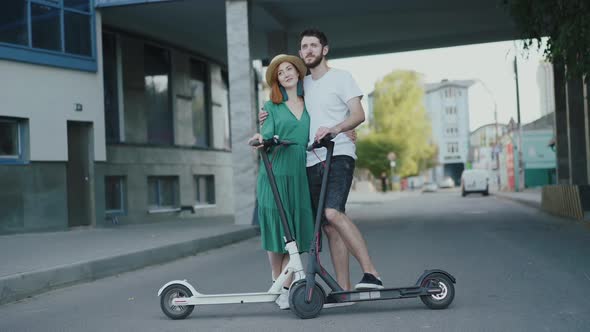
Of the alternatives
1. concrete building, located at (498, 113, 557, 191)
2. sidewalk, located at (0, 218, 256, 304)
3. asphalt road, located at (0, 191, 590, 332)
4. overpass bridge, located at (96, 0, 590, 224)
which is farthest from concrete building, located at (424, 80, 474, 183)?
asphalt road, located at (0, 191, 590, 332)

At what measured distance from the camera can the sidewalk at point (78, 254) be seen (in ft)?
23.6

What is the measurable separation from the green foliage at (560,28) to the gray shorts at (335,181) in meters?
5.70

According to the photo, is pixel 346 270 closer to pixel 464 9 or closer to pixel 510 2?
pixel 510 2

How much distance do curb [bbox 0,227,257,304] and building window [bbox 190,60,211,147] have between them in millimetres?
11602

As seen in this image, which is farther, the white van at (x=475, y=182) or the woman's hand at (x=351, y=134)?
the white van at (x=475, y=182)

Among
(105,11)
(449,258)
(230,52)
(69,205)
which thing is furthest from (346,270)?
(105,11)

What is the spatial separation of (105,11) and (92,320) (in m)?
12.7

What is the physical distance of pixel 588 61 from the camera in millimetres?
9555

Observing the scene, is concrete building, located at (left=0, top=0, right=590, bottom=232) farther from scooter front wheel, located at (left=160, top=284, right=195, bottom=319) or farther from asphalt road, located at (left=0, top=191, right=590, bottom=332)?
scooter front wheel, located at (left=160, top=284, right=195, bottom=319)

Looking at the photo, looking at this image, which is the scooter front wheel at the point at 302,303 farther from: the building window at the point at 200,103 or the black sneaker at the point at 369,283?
the building window at the point at 200,103

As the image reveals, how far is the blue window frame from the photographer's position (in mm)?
13916

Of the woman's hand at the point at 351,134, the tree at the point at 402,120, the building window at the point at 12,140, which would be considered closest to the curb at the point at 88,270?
the woman's hand at the point at 351,134

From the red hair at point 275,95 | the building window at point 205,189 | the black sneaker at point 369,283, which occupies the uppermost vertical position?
the red hair at point 275,95

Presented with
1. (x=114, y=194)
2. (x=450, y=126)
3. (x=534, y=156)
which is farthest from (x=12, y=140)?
(x=450, y=126)
